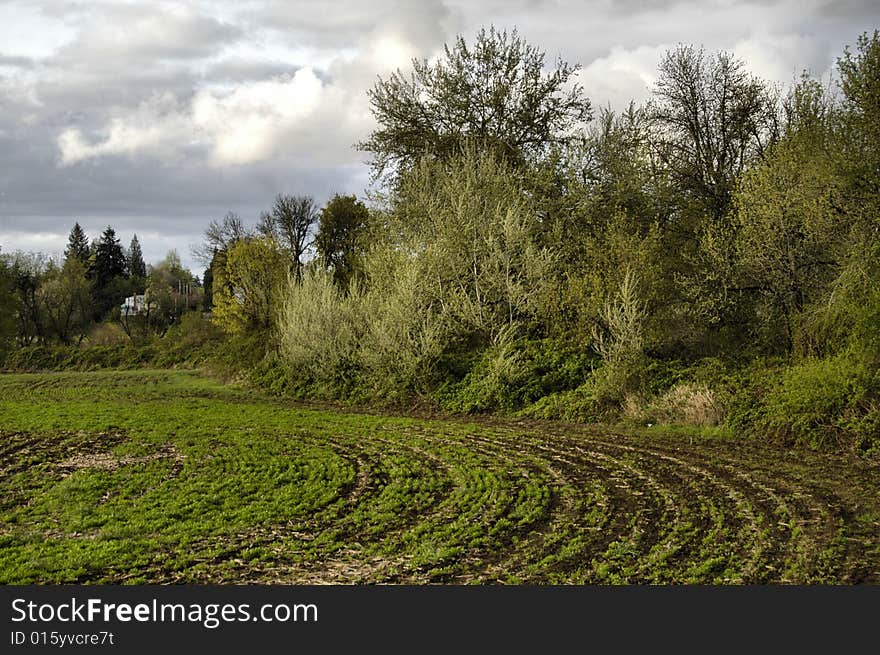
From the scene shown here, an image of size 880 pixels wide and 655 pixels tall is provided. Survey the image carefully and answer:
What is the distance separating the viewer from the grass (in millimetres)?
8742

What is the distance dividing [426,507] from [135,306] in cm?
6566

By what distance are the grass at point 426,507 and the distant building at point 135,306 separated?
50.3m

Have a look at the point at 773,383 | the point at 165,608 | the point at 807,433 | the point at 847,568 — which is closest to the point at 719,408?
the point at 773,383

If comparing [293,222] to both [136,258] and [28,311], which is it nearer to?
[28,311]

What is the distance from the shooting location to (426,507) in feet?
37.9

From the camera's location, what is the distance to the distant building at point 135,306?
221ft

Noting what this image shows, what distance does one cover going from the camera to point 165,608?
23.8 feet

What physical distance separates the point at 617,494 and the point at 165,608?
745 cm

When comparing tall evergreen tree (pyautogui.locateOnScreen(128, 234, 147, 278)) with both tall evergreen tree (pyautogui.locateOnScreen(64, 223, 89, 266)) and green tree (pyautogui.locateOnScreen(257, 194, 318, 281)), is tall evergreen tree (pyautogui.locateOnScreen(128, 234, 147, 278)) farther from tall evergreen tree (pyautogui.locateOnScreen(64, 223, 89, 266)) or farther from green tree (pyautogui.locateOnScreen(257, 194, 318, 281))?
green tree (pyautogui.locateOnScreen(257, 194, 318, 281))

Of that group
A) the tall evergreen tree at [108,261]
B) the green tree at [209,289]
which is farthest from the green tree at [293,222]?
the tall evergreen tree at [108,261]

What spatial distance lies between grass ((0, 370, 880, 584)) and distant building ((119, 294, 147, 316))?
5031 cm

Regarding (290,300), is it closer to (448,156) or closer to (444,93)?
(448,156)

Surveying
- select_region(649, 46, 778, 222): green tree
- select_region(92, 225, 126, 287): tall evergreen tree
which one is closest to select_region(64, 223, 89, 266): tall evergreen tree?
select_region(92, 225, 126, 287): tall evergreen tree

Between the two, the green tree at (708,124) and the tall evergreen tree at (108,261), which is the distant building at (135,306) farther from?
the green tree at (708,124)
